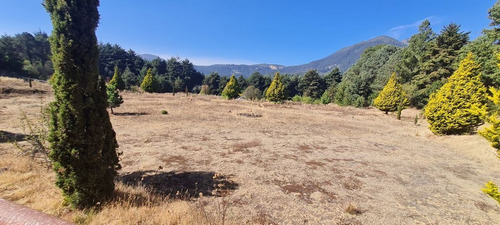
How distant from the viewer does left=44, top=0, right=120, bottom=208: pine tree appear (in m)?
3.16

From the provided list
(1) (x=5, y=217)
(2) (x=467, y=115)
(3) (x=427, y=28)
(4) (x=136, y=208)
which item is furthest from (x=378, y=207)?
(3) (x=427, y=28)

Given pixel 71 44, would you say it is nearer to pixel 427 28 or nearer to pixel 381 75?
pixel 381 75

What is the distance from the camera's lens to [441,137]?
11359 mm

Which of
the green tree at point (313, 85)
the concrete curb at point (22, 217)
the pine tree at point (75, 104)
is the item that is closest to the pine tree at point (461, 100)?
the concrete curb at point (22, 217)

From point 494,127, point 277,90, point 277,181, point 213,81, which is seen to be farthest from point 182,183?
point 213,81

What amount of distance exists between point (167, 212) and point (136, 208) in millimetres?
561

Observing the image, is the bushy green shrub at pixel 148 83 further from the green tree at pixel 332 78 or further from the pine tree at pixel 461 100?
the green tree at pixel 332 78

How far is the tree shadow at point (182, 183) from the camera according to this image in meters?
4.68

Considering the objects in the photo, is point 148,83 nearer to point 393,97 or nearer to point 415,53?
point 393,97

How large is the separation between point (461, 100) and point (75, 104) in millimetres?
15973

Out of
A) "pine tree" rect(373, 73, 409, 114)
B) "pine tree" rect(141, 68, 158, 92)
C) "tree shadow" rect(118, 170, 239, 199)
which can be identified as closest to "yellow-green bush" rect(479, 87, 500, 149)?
"tree shadow" rect(118, 170, 239, 199)

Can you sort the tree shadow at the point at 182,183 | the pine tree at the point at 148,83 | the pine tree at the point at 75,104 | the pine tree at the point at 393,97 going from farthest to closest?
the pine tree at the point at 148,83 < the pine tree at the point at 393,97 < the tree shadow at the point at 182,183 < the pine tree at the point at 75,104

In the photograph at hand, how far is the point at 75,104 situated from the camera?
3.20 meters

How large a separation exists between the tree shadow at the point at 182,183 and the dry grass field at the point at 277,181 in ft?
0.09
